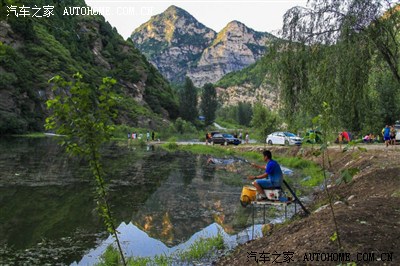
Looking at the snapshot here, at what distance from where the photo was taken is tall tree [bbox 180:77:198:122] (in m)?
128

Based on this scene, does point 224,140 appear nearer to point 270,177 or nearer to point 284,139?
point 284,139

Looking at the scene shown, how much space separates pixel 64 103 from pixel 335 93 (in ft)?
26.7

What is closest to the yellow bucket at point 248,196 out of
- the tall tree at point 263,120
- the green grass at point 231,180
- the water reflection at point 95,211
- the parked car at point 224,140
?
the water reflection at point 95,211

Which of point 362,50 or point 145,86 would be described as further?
point 145,86

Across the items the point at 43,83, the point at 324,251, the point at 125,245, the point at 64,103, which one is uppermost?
the point at 43,83

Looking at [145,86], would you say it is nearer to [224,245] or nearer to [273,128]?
[273,128]

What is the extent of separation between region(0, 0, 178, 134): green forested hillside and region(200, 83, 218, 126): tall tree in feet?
34.2

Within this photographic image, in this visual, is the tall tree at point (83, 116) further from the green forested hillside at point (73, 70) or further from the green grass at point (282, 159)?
the green forested hillside at point (73, 70)

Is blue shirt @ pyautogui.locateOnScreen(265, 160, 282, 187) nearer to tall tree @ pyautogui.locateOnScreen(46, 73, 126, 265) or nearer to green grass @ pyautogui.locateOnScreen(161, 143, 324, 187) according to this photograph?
green grass @ pyautogui.locateOnScreen(161, 143, 324, 187)

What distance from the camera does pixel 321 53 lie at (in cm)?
1173

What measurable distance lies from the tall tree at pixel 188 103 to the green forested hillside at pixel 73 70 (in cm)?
753

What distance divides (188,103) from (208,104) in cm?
885

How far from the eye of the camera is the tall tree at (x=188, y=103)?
128m

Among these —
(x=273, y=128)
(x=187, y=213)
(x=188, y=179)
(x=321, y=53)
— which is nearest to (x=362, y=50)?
(x=321, y=53)
